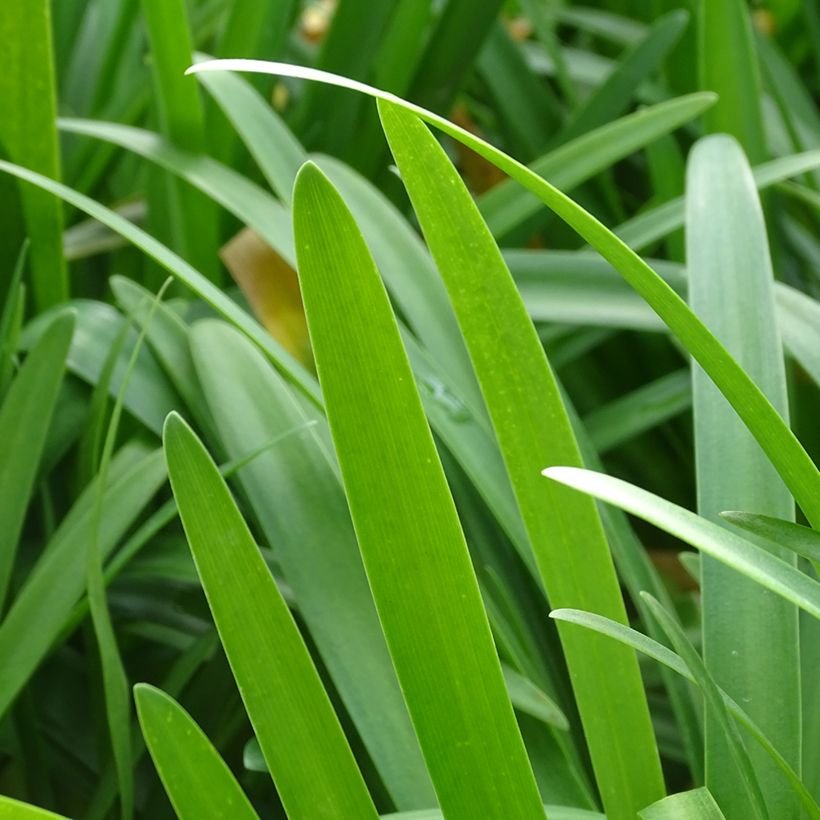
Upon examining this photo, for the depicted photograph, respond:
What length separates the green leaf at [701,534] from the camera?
25 cm

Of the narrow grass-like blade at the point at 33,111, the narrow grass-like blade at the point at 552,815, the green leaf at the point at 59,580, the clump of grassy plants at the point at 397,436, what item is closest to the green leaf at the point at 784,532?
the clump of grassy plants at the point at 397,436

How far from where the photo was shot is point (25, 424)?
46cm

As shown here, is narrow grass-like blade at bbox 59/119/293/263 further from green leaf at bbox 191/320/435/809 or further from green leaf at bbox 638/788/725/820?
green leaf at bbox 638/788/725/820

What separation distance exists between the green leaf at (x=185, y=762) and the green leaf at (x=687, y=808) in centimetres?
12

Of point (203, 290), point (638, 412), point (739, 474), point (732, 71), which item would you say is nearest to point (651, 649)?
point (739, 474)

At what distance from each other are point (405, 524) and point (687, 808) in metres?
0.12

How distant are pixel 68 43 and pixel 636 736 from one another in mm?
595

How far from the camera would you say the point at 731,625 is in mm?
383

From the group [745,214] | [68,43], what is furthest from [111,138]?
[745,214]

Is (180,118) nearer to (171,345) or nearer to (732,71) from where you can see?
(171,345)

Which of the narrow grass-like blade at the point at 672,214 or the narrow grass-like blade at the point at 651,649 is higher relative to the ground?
the narrow grass-like blade at the point at 672,214

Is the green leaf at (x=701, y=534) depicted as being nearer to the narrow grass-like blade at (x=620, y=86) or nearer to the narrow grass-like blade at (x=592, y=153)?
the narrow grass-like blade at (x=592, y=153)

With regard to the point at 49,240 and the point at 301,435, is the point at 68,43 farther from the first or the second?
the point at 301,435

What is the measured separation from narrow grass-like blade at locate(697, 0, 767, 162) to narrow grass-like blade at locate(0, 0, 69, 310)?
0.38 meters
